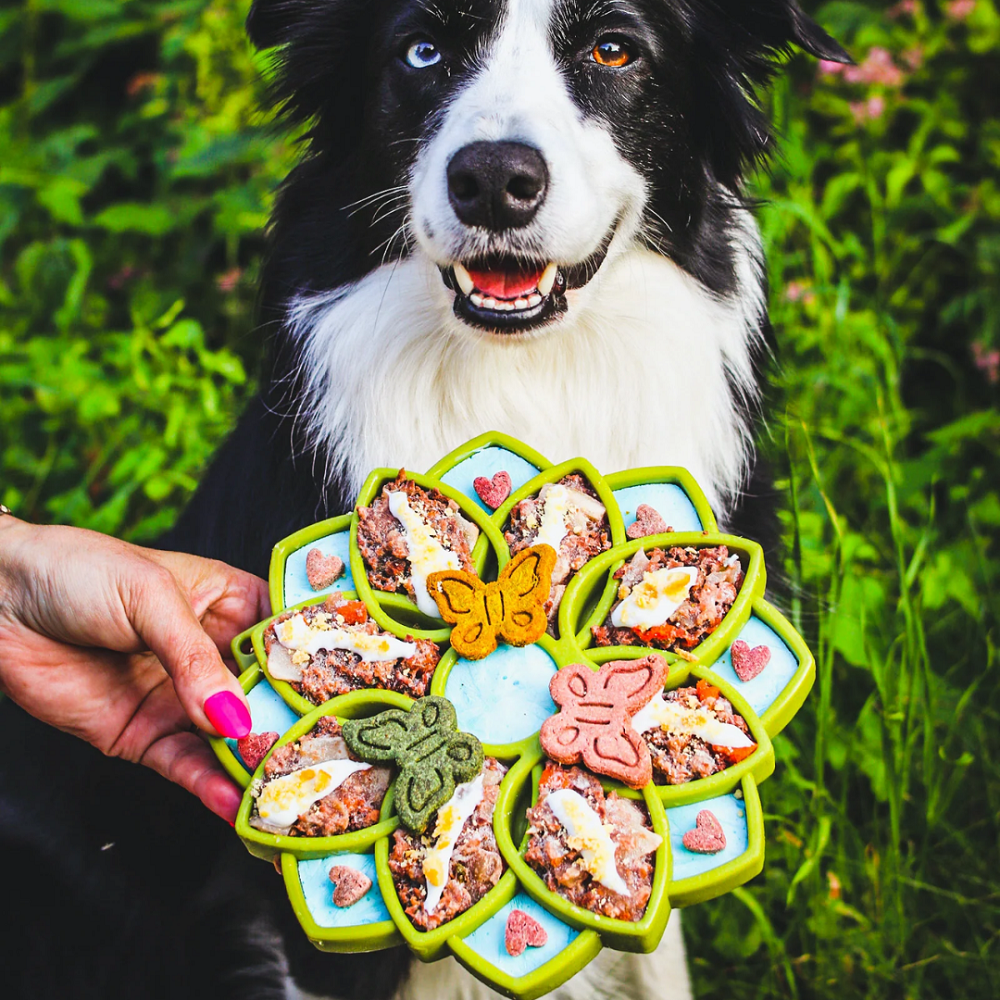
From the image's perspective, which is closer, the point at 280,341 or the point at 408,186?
the point at 408,186

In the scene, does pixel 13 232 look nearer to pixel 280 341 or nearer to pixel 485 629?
pixel 280 341

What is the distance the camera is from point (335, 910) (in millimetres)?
1244

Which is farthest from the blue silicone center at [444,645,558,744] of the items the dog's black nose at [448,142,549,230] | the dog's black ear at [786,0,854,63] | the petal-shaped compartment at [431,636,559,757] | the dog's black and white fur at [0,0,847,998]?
the dog's black ear at [786,0,854,63]

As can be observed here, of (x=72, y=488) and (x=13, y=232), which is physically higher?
(x=13, y=232)

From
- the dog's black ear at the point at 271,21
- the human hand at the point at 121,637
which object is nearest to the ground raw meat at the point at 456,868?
the human hand at the point at 121,637

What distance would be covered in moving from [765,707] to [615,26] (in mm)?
1185

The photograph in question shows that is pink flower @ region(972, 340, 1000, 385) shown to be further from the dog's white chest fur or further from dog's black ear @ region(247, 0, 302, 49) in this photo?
dog's black ear @ region(247, 0, 302, 49)

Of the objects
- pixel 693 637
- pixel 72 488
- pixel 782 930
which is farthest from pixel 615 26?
pixel 72 488

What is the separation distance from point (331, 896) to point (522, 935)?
25 cm

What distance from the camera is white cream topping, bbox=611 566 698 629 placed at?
4.62 feet

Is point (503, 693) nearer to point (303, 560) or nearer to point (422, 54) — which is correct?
point (303, 560)

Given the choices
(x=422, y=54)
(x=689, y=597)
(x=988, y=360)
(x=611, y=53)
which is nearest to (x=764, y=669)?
(x=689, y=597)

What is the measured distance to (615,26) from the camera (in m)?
1.75

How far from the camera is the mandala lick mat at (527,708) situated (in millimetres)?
1207
